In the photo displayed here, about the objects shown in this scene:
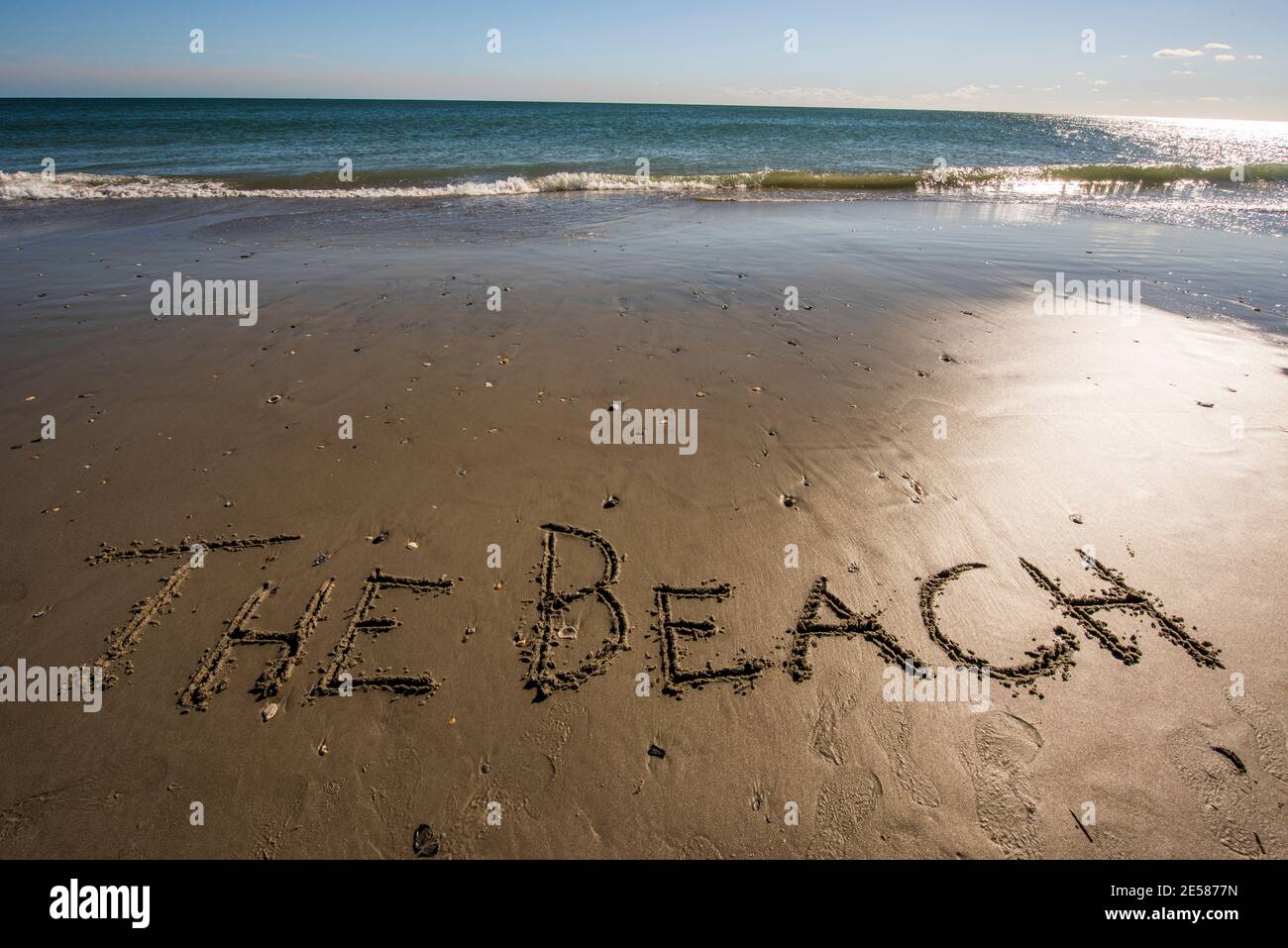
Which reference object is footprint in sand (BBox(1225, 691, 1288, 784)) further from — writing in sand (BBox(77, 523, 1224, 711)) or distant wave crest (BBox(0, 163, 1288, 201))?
distant wave crest (BBox(0, 163, 1288, 201))

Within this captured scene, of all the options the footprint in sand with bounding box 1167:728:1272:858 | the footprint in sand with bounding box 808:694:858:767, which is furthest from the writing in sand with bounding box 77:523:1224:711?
the footprint in sand with bounding box 1167:728:1272:858

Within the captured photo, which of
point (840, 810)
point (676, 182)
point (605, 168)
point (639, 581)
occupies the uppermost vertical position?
point (605, 168)

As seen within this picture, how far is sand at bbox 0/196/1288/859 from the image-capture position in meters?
2.50

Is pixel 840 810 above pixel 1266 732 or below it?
below

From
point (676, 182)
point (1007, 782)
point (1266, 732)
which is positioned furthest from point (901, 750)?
point (676, 182)

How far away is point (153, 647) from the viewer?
3158mm

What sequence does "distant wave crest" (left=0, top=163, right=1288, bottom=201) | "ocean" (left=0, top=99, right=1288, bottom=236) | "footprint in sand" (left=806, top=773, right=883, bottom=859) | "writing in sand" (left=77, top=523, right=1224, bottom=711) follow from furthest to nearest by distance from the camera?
"ocean" (left=0, top=99, right=1288, bottom=236) < "distant wave crest" (left=0, top=163, right=1288, bottom=201) < "writing in sand" (left=77, top=523, right=1224, bottom=711) < "footprint in sand" (left=806, top=773, right=883, bottom=859)

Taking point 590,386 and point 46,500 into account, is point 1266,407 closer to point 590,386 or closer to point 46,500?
point 590,386

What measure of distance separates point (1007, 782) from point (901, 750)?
0.44 metres

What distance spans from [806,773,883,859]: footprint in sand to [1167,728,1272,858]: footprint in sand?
1388mm

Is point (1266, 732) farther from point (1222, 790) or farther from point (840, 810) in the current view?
point (840, 810)

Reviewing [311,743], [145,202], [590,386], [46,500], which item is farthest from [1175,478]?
[145,202]

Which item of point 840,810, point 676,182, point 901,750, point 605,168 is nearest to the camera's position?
point 840,810

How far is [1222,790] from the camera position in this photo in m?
2.56
